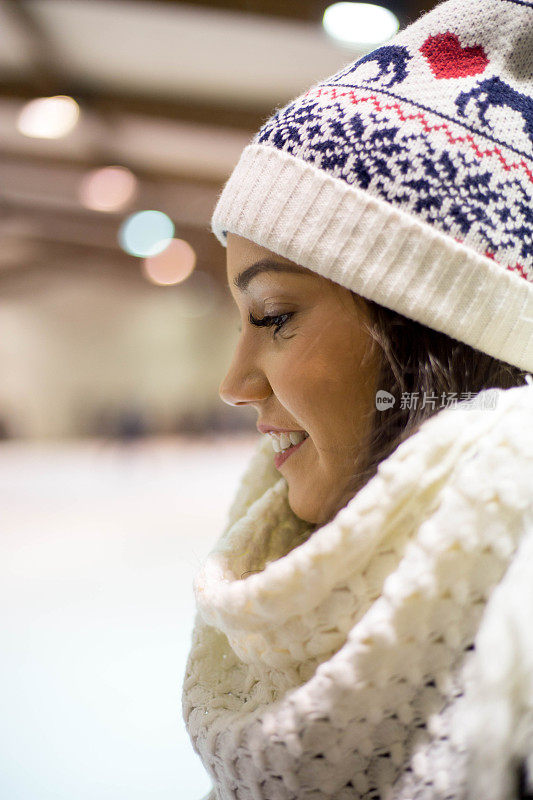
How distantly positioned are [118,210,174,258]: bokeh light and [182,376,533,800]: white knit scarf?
2129mm

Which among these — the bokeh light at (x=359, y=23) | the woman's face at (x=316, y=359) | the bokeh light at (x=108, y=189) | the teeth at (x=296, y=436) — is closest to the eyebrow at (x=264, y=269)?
the woman's face at (x=316, y=359)

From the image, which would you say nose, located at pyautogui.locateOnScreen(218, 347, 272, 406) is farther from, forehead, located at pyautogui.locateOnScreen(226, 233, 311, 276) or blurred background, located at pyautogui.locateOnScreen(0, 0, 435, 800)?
blurred background, located at pyautogui.locateOnScreen(0, 0, 435, 800)

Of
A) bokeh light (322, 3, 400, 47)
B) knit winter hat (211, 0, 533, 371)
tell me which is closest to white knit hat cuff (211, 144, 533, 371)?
knit winter hat (211, 0, 533, 371)

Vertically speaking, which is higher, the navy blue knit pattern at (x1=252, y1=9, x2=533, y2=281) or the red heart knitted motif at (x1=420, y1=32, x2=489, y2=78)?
the red heart knitted motif at (x1=420, y1=32, x2=489, y2=78)

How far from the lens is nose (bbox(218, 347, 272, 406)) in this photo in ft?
2.12

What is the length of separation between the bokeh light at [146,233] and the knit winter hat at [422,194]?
191cm

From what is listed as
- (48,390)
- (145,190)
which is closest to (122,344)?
(48,390)

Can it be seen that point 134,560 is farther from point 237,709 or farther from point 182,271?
point 182,271

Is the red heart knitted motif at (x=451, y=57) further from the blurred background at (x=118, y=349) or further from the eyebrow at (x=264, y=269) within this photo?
the blurred background at (x=118, y=349)

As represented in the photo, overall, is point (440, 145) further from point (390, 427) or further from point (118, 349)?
point (118, 349)

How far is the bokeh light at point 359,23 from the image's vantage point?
4.12 ft

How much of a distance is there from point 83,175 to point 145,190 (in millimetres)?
231

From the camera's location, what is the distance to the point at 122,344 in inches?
127

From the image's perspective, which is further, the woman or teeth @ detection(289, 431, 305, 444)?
teeth @ detection(289, 431, 305, 444)
